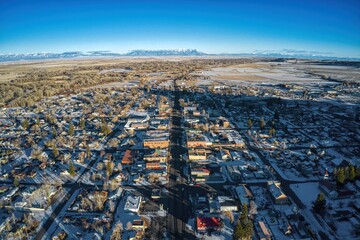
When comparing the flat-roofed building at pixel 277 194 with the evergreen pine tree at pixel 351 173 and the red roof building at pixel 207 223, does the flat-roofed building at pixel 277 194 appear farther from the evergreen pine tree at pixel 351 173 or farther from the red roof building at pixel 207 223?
the evergreen pine tree at pixel 351 173

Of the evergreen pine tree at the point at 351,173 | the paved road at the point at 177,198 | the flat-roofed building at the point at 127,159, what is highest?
the evergreen pine tree at the point at 351,173

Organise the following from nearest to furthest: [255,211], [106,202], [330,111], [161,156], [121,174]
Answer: [255,211]
[106,202]
[121,174]
[161,156]
[330,111]

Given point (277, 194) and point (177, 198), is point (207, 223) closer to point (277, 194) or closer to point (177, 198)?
point (177, 198)

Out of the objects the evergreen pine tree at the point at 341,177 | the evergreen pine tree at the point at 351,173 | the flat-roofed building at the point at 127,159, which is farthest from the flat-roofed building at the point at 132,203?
the evergreen pine tree at the point at 351,173

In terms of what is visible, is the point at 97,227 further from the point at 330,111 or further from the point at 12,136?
the point at 330,111

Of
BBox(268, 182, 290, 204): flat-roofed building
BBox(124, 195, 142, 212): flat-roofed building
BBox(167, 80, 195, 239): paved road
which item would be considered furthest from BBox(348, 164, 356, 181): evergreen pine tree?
BBox(124, 195, 142, 212): flat-roofed building

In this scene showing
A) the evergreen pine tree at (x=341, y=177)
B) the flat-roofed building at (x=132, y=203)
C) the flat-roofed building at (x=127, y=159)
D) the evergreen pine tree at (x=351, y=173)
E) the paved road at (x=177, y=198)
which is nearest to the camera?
the paved road at (x=177, y=198)

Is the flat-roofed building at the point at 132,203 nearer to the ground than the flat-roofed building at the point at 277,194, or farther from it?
nearer to the ground

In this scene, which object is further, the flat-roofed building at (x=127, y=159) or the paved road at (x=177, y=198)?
the flat-roofed building at (x=127, y=159)

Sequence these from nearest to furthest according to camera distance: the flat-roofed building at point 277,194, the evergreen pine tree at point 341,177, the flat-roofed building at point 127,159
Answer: the flat-roofed building at point 277,194, the evergreen pine tree at point 341,177, the flat-roofed building at point 127,159

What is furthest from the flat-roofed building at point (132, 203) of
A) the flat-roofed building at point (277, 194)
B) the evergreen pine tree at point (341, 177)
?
the evergreen pine tree at point (341, 177)

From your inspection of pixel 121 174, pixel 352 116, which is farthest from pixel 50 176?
pixel 352 116
